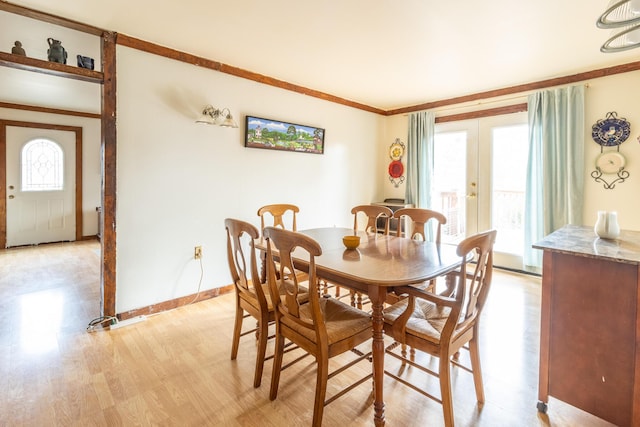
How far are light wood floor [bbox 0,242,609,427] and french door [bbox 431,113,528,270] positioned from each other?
1260mm

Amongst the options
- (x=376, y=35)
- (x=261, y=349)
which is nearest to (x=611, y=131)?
(x=376, y=35)

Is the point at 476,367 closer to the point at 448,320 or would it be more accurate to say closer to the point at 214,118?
the point at 448,320

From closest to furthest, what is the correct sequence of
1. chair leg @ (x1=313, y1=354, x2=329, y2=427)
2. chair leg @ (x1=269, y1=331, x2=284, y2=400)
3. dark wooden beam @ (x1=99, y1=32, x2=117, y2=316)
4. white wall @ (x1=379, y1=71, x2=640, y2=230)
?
chair leg @ (x1=313, y1=354, x2=329, y2=427)
chair leg @ (x1=269, y1=331, x2=284, y2=400)
dark wooden beam @ (x1=99, y1=32, x2=117, y2=316)
white wall @ (x1=379, y1=71, x2=640, y2=230)

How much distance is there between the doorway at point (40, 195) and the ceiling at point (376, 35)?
4280 mm

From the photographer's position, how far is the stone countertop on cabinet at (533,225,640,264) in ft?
4.61

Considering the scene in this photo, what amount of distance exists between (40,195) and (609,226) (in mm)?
7441

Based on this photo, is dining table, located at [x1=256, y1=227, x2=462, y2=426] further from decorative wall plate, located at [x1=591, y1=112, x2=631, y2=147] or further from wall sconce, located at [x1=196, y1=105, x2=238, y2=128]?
decorative wall plate, located at [x1=591, y1=112, x2=631, y2=147]

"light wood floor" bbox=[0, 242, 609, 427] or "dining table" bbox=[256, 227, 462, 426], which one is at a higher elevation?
"dining table" bbox=[256, 227, 462, 426]

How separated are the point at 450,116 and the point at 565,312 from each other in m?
3.40

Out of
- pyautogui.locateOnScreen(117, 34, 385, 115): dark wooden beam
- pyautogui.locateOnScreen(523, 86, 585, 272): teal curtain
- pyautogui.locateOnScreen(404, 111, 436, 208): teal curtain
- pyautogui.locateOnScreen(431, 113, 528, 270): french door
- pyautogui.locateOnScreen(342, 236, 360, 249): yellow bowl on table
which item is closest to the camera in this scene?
pyautogui.locateOnScreen(342, 236, 360, 249): yellow bowl on table

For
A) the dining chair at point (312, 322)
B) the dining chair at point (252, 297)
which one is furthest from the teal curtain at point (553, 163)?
the dining chair at point (252, 297)

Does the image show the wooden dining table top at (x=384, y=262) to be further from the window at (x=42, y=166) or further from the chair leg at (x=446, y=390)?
the window at (x=42, y=166)

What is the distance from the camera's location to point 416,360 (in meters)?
2.10

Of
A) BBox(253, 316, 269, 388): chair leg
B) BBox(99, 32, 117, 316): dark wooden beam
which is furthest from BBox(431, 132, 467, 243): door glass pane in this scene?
BBox(99, 32, 117, 316): dark wooden beam
